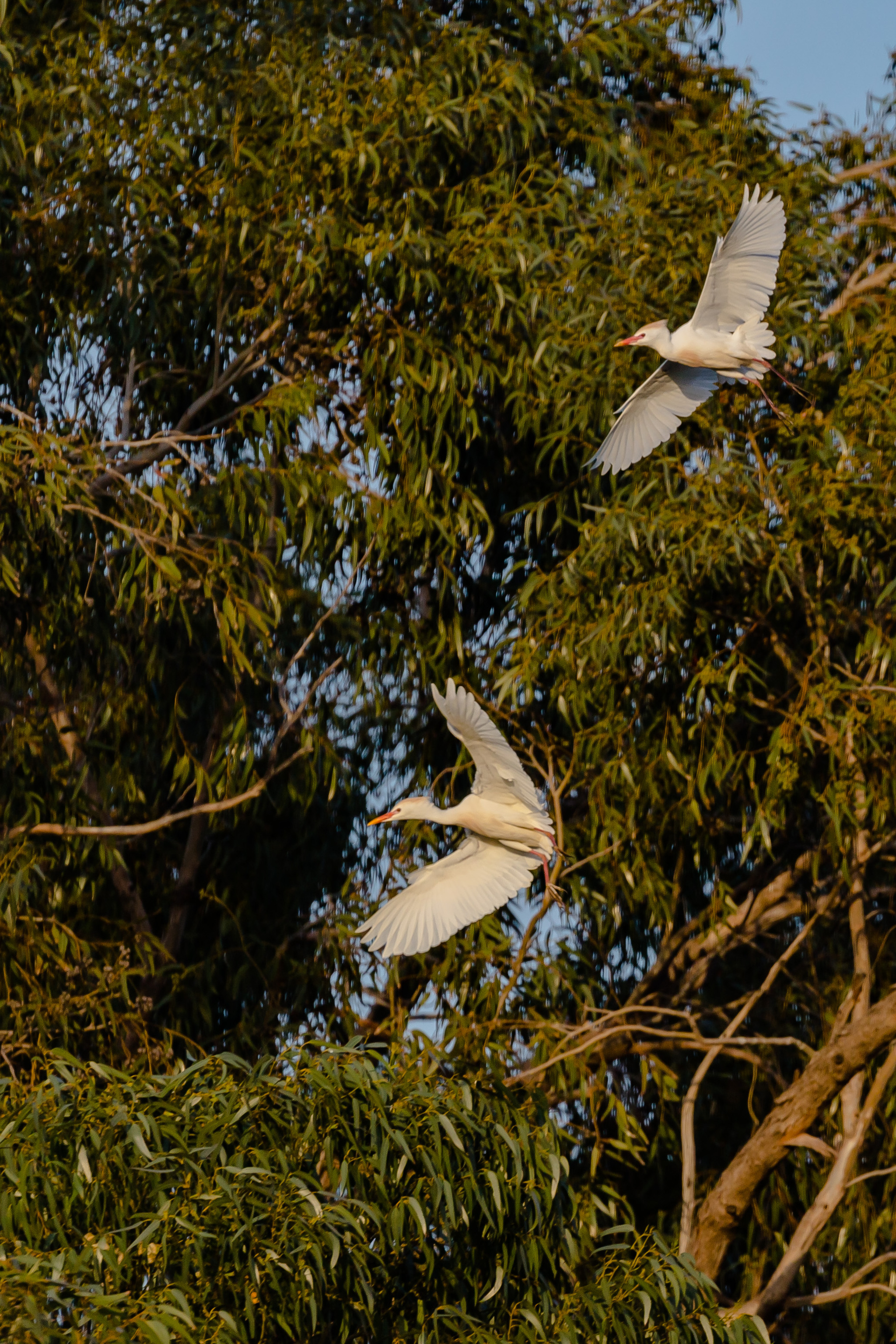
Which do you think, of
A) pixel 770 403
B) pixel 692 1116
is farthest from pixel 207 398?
pixel 692 1116

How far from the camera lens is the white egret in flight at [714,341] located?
4141mm

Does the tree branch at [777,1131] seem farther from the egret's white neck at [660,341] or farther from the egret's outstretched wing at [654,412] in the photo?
the egret's white neck at [660,341]

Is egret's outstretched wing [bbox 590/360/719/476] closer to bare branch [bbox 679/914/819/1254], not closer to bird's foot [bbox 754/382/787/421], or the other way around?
bird's foot [bbox 754/382/787/421]

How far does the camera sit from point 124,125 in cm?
529

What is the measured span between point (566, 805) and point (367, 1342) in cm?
258

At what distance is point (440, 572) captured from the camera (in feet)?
17.9

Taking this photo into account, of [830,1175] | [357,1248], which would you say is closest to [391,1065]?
[357,1248]

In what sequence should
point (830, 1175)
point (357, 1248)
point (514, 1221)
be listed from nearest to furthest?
1. point (357, 1248)
2. point (514, 1221)
3. point (830, 1175)

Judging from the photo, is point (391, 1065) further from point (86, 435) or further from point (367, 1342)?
point (86, 435)

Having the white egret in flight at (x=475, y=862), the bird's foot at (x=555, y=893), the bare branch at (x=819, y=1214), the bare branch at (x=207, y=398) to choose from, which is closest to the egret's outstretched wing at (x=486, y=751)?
the white egret in flight at (x=475, y=862)

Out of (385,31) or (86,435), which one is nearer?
(86,435)

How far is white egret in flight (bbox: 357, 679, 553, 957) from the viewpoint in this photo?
3916 mm

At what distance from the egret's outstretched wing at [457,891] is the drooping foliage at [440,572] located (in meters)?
0.44

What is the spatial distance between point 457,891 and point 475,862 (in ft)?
0.26
